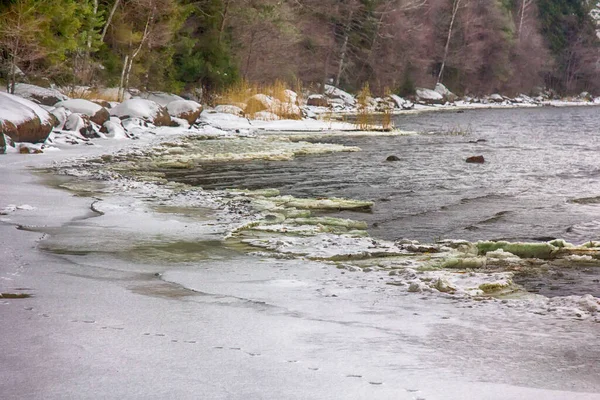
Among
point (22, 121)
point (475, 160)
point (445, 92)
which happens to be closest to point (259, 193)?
point (22, 121)

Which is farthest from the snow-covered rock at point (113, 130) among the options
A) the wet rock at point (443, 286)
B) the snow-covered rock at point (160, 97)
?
the wet rock at point (443, 286)

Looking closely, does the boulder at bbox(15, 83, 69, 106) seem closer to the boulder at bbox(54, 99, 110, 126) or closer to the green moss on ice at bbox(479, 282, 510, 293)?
the boulder at bbox(54, 99, 110, 126)

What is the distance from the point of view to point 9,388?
9.30 feet

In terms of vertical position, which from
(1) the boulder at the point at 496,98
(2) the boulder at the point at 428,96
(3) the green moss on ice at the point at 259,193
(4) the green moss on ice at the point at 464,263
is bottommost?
(3) the green moss on ice at the point at 259,193

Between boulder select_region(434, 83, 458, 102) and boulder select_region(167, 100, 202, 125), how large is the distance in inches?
1454

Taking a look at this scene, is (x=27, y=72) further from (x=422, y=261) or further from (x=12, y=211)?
(x=422, y=261)

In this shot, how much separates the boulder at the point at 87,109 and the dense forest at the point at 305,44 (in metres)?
1.50

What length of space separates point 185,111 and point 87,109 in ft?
17.6

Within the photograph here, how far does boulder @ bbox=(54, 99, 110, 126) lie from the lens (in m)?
19.1

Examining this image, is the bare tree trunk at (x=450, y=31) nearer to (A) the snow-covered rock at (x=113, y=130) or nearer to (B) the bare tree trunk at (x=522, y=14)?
(B) the bare tree trunk at (x=522, y=14)

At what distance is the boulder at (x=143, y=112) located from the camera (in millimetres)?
21922

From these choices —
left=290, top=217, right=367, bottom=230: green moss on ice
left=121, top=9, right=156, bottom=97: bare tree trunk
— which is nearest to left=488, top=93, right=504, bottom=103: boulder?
left=121, top=9, right=156, bottom=97: bare tree trunk

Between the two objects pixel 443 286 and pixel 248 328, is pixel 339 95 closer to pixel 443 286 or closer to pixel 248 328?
pixel 443 286

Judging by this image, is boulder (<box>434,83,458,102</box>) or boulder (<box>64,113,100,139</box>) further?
boulder (<box>434,83,458,102</box>)
